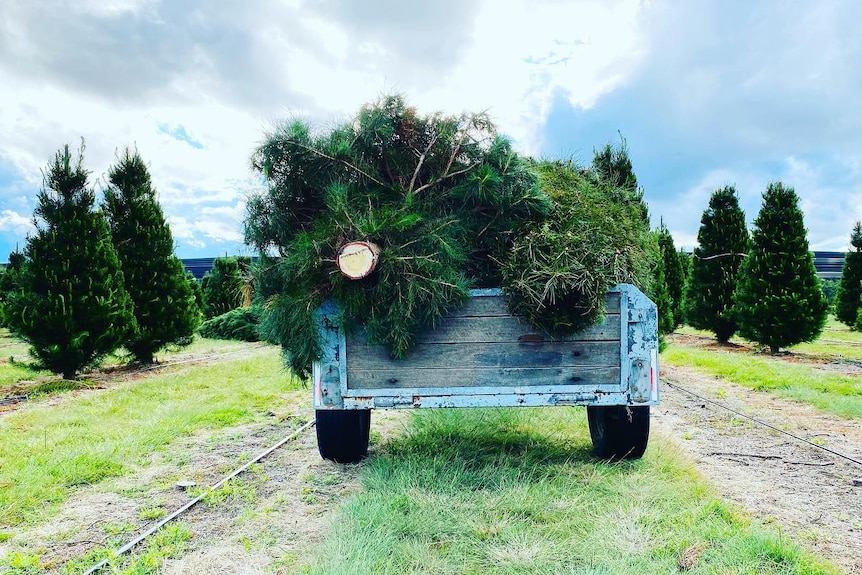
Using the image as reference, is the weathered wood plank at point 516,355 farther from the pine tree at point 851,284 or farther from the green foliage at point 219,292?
the pine tree at point 851,284

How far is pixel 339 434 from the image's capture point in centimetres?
451

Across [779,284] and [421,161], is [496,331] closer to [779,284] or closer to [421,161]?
[421,161]

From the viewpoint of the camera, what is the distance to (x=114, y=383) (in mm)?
11156

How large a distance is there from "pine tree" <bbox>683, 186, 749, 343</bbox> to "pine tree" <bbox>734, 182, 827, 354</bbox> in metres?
3.10

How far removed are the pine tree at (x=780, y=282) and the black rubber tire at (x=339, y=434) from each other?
46.9ft

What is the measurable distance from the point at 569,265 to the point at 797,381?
25.2ft

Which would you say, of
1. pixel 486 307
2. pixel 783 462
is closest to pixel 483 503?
pixel 486 307

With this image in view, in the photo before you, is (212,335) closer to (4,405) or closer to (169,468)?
(4,405)

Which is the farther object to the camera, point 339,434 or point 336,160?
point 339,434

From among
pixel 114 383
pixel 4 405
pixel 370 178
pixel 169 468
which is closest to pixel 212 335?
pixel 114 383

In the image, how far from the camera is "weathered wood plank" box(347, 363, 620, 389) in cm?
394

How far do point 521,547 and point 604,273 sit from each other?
5.77 feet

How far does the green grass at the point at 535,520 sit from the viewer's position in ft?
9.28

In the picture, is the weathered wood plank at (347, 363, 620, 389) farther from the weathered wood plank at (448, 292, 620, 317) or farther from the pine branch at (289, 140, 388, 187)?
the pine branch at (289, 140, 388, 187)
